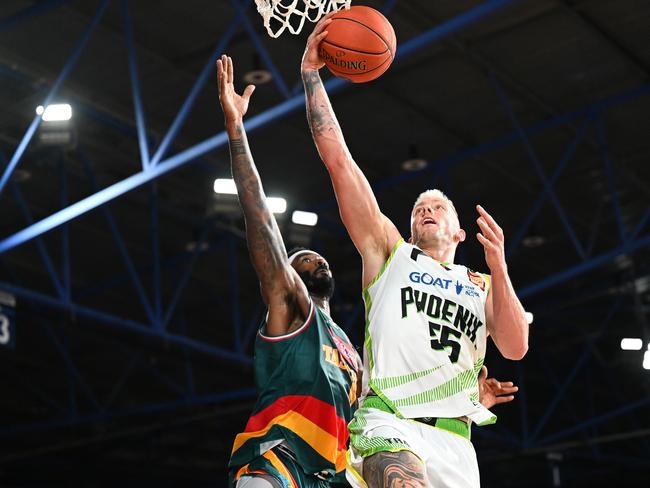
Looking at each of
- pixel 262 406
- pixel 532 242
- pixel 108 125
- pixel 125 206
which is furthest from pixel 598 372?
pixel 262 406

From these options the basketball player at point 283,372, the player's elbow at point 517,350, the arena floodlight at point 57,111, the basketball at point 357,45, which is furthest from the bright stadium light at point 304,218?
the player's elbow at point 517,350

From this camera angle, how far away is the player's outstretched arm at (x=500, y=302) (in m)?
5.11

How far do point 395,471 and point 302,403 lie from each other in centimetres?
149

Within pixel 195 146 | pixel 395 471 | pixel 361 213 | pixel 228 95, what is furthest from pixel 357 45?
pixel 195 146

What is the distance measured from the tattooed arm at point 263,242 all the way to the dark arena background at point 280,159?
4661 mm

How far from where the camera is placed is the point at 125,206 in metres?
18.0

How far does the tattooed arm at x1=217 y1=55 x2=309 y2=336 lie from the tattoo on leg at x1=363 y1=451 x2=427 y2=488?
4.91ft

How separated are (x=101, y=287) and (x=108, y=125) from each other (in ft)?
16.2

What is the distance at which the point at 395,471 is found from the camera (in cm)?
471

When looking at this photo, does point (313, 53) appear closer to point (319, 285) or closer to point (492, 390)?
point (319, 285)

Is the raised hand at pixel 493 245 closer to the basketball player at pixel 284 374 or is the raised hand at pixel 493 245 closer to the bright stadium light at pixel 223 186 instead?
the basketball player at pixel 284 374

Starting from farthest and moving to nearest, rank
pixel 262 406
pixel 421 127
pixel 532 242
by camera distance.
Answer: pixel 532 242
pixel 421 127
pixel 262 406

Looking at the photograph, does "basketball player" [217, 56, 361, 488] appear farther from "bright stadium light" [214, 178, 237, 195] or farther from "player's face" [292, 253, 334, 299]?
"bright stadium light" [214, 178, 237, 195]

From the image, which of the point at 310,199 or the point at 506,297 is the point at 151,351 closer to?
the point at 310,199
